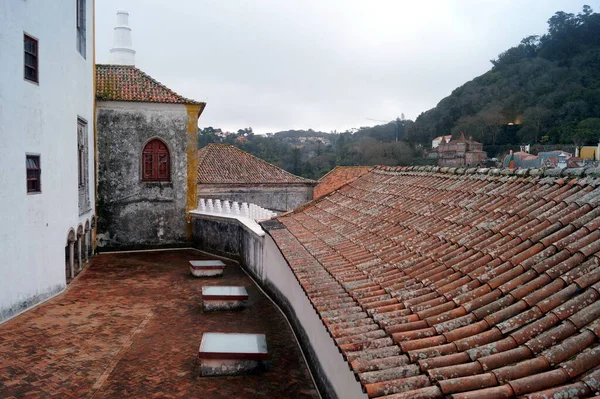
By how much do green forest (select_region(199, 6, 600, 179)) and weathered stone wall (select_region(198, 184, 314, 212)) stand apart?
64.8ft

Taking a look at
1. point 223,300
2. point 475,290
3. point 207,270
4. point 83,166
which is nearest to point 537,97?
point 207,270

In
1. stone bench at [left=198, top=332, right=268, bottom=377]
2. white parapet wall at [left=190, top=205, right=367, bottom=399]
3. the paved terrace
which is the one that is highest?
white parapet wall at [left=190, top=205, right=367, bottom=399]

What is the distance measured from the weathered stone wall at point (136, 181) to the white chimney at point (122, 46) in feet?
13.3

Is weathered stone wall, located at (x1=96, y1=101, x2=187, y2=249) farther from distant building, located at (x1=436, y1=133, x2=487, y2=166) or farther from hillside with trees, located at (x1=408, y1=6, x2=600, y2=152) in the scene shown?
hillside with trees, located at (x1=408, y1=6, x2=600, y2=152)

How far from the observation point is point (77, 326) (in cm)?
885

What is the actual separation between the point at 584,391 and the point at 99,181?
16088 millimetres

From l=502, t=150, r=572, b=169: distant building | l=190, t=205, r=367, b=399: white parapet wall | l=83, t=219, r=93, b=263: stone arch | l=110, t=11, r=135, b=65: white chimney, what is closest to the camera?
l=190, t=205, r=367, b=399: white parapet wall

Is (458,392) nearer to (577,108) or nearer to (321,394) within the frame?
(321,394)

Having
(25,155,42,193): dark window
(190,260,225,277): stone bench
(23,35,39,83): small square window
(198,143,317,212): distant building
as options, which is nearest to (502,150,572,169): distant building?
(190,260,225,277): stone bench

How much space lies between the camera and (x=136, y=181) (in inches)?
649

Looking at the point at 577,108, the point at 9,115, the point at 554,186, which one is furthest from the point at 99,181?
the point at 577,108

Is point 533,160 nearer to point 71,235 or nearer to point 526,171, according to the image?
point 526,171

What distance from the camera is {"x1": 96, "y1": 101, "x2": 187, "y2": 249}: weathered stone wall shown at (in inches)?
635

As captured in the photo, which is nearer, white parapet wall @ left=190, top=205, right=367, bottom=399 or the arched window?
white parapet wall @ left=190, top=205, right=367, bottom=399
